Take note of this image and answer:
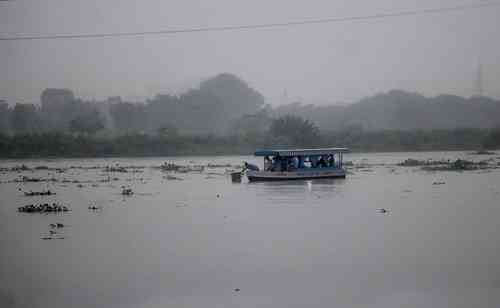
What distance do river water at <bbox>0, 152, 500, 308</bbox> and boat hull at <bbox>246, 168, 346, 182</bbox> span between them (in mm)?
7504

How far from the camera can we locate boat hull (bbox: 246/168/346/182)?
34750 millimetres

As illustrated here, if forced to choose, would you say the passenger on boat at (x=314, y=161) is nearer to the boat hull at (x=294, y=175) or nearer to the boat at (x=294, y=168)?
the boat at (x=294, y=168)

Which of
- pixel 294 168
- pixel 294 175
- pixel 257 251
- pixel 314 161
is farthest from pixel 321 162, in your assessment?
pixel 257 251

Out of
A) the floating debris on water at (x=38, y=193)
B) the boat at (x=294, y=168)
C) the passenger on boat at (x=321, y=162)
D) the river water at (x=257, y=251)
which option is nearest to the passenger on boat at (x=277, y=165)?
the boat at (x=294, y=168)

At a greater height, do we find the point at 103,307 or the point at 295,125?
the point at 295,125

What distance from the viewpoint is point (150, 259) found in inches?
526

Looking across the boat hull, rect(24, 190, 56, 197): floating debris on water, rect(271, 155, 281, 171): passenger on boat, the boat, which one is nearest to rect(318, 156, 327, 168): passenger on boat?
the boat

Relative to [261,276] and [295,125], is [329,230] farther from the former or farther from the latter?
[295,125]

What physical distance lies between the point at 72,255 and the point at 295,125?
60.9 m

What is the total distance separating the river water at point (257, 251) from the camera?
33.7 feet

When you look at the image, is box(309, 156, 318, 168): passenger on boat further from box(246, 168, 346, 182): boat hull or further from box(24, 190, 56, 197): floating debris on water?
box(24, 190, 56, 197): floating debris on water

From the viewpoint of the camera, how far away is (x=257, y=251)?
13977 millimetres

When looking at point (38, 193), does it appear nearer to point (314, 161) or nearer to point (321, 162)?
point (314, 161)

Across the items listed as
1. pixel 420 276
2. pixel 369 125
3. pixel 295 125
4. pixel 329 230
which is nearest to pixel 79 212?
pixel 329 230
